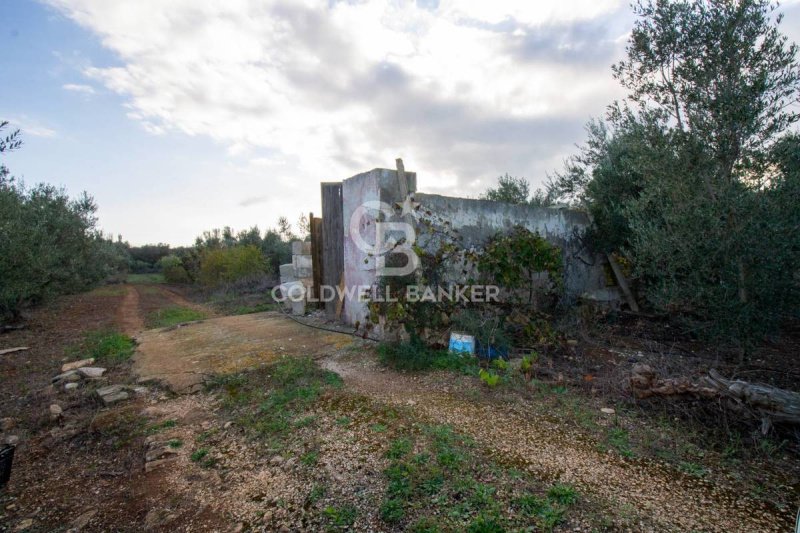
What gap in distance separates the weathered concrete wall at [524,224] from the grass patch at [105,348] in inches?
183

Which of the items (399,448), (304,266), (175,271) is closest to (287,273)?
(304,266)

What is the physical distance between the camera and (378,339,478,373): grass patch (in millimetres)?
4395

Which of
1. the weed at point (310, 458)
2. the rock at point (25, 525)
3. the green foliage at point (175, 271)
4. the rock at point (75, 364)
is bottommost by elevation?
the rock at point (25, 525)

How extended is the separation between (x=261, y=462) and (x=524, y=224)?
234 inches

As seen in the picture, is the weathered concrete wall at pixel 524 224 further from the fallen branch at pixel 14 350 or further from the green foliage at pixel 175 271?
the green foliage at pixel 175 271

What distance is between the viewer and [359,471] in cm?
239

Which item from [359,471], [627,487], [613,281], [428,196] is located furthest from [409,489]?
[613,281]

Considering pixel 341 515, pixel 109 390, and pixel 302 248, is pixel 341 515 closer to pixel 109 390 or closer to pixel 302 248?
pixel 109 390

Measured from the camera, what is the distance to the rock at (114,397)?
12.2ft

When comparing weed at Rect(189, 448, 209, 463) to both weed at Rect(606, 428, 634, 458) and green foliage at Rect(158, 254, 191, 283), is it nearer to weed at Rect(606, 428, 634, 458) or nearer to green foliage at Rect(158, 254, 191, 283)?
weed at Rect(606, 428, 634, 458)

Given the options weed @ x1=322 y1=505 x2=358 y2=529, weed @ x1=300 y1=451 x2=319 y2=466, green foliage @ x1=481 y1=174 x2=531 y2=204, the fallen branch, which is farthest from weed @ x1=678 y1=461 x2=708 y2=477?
green foliage @ x1=481 y1=174 x2=531 y2=204

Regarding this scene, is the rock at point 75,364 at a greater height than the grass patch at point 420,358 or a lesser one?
lesser

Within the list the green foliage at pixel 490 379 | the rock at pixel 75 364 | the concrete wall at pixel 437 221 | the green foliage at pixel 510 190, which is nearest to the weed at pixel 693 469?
the green foliage at pixel 490 379

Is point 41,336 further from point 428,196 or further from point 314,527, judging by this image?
point 314,527
